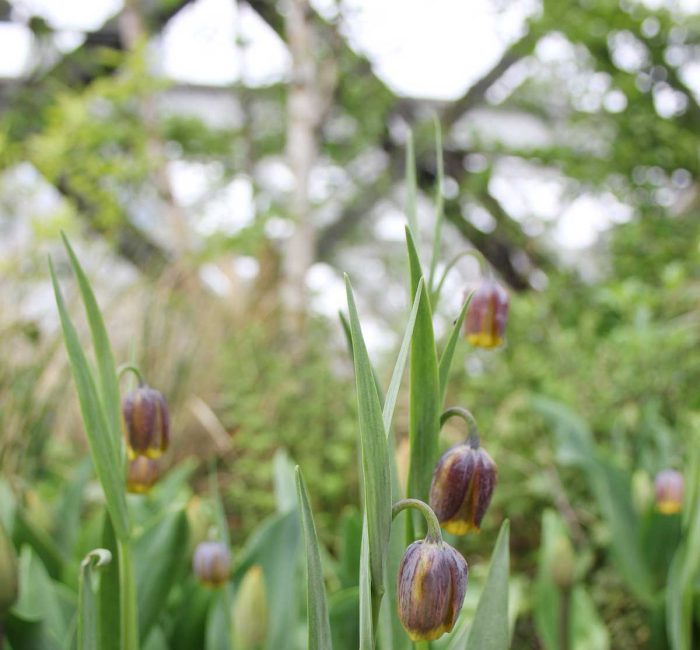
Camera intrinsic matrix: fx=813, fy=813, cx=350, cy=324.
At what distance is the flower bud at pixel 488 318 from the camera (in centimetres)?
73

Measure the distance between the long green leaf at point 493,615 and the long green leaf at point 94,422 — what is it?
10.5 inches

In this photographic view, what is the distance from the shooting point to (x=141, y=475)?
2.39ft

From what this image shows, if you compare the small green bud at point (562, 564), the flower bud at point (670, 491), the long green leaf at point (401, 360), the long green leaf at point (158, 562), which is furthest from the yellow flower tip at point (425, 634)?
the flower bud at point (670, 491)

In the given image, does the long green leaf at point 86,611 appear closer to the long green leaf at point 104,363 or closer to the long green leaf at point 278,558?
the long green leaf at point 104,363

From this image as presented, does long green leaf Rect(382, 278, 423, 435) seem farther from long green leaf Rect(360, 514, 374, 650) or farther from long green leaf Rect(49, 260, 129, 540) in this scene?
long green leaf Rect(49, 260, 129, 540)

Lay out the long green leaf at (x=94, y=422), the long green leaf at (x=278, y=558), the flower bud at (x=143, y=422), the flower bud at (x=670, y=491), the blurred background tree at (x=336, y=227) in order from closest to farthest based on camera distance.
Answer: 1. the long green leaf at (x=94, y=422)
2. the flower bud at (x=143, y=422)
3. the long green leaf at (x=278, y=558)
4. the flower bud at (x=670, y=491)
5. the blurred background tree at (x=336, y=227)

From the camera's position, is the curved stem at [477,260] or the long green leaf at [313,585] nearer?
the long green leaf at [313,585]

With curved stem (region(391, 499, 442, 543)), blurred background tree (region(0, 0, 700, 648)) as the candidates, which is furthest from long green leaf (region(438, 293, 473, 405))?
blurred background tree (region(0, 0, 700, 648))

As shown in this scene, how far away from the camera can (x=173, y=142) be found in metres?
4.13

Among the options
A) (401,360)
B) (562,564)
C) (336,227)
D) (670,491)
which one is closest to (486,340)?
(401,360)

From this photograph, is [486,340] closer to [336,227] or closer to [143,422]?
[143,422]

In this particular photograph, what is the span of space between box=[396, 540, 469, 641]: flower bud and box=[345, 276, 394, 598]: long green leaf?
0.02 meters

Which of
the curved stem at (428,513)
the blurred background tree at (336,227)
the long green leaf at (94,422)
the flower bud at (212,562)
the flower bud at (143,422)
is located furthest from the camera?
the blurred background tree at (336,227)

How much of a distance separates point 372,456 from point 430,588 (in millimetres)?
80
